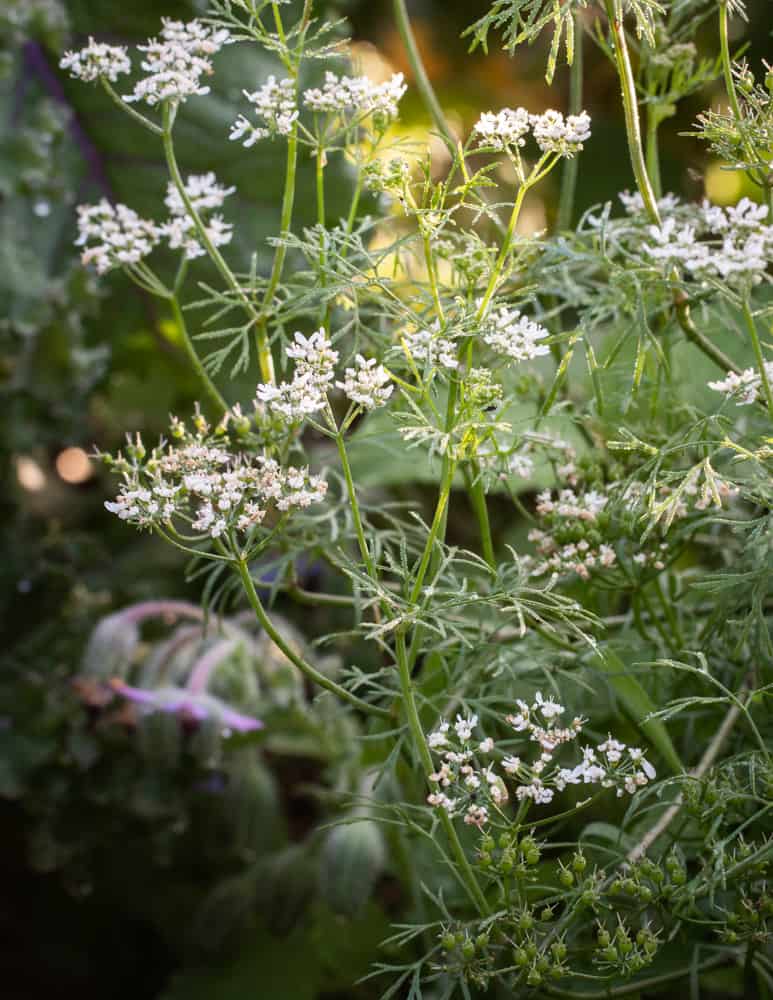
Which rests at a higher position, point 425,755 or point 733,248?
point 733,248

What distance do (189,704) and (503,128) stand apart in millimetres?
439

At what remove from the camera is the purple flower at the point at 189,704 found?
699 millimetres

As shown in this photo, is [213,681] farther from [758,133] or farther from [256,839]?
[758,133]

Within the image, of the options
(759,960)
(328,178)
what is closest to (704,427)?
(759,960)

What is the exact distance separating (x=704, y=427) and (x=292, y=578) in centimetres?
22

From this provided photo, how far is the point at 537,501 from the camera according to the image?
0.52 metres

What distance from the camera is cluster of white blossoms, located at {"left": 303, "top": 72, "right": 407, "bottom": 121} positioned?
46cm

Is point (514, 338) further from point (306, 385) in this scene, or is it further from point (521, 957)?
point (521, 957)

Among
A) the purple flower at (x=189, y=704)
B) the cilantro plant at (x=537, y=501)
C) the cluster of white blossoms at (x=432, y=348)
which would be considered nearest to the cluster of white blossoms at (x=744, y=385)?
the cilantro plant at (x=537, y=501)

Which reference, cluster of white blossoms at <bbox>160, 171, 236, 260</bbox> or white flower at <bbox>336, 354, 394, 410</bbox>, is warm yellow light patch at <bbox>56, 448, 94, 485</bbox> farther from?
white flower at <bbox>336, 354, 394, 410</bbox>

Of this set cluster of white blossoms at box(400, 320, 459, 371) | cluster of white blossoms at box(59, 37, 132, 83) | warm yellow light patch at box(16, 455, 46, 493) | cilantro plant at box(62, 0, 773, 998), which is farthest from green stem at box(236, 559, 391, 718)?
warm yellow light patch at box(16, 455, 46, 493)

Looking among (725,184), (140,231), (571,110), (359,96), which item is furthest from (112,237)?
(725,184)

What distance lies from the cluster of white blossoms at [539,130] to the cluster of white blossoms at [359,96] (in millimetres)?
68

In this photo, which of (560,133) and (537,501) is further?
(537,501)
